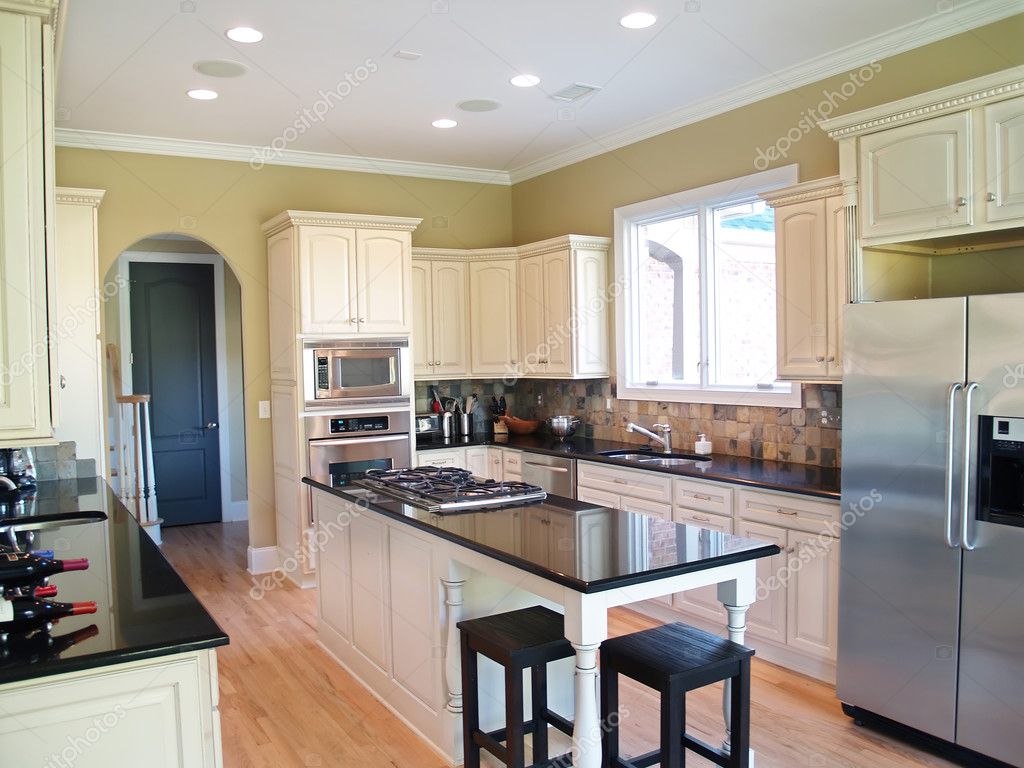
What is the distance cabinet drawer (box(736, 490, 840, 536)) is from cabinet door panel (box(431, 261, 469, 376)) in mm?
2828

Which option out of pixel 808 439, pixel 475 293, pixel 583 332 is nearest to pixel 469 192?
pixel 475 293

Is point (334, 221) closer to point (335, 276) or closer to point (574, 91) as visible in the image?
point (335, 276)

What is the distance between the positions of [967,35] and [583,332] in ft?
9.09

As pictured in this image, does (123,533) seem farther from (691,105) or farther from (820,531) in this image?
(691,105)

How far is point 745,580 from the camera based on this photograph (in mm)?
2633

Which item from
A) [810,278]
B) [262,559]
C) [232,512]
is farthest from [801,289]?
[232,512]

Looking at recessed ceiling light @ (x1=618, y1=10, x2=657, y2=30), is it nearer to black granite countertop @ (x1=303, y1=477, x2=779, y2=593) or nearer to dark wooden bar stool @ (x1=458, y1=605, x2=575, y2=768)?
black granite countertop @ (x1=303, y1=477, x2=779, y2=593)

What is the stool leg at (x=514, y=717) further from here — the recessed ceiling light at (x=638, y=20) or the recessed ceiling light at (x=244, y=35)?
the recessed ceiling light at (x=244, y=35)

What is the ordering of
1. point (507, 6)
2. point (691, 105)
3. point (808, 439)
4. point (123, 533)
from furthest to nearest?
point (691, 105)
point (808, 439)
point (507, 6)
point (123, 533)

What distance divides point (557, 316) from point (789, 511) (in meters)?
2.45

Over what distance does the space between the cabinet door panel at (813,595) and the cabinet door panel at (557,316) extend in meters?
2.31

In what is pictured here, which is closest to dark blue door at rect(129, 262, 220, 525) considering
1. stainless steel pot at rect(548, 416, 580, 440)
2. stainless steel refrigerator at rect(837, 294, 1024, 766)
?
stainless steel pot at rect(548, 416, 580, 440)

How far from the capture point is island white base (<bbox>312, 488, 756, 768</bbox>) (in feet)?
7.62

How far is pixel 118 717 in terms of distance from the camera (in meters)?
1.81
